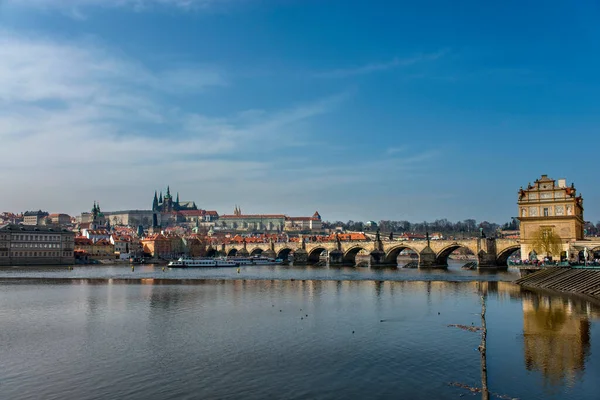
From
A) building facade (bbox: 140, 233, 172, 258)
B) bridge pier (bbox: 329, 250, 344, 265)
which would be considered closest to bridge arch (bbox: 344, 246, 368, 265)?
bridge pier (bbox: 329, 250, 344, 265)

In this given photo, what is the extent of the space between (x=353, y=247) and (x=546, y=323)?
7991 cm

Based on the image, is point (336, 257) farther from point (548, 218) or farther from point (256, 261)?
point (548, 218)

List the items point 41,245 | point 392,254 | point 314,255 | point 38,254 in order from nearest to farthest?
point 392,254 → point 38,254 → point 41,245 → point 314,255

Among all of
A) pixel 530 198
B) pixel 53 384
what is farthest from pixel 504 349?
pixel 530 198

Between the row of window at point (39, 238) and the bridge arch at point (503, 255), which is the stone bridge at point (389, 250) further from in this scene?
the row of window at point (39, 238)

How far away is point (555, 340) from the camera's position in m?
25.5

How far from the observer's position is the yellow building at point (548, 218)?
64250mm

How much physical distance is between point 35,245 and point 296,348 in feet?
330

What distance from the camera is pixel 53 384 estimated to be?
756 inches

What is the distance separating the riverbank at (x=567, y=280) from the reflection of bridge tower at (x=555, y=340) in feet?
22.1

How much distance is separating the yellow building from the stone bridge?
11.0 metres

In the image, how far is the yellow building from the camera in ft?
211

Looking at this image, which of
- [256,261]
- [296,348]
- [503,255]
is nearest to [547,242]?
[503,255]

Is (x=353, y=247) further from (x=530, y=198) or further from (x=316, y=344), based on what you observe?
(x=316, y=344)
